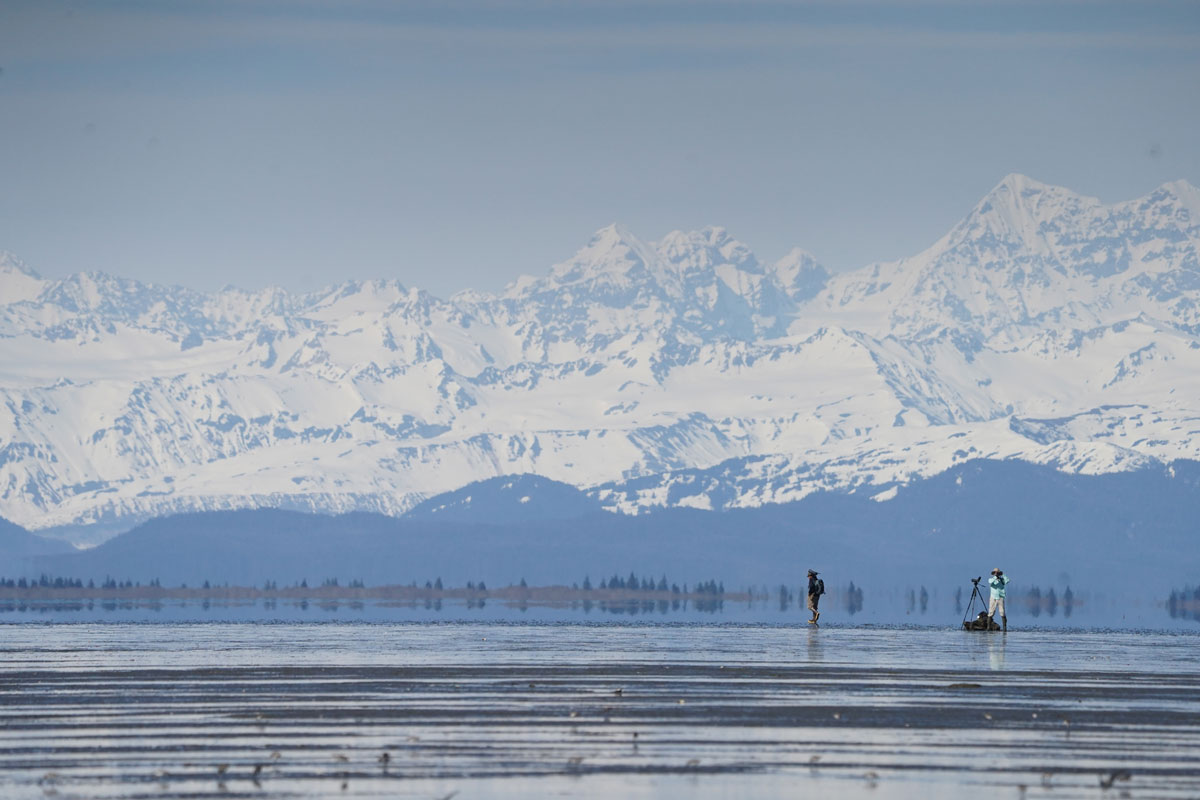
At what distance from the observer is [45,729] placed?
42.2 metres

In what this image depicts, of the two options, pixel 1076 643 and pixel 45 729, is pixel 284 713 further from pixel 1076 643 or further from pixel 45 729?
pixel 1076 643

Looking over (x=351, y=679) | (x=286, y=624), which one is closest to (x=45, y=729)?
(x=351, y=679)

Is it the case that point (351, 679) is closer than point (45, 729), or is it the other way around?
point (45, 729)

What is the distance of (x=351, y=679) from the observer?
55.0 m

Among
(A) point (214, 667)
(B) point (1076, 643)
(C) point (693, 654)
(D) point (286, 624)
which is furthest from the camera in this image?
(D) point (286, 624)

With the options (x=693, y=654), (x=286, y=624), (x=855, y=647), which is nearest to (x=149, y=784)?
(x=693, y=654)

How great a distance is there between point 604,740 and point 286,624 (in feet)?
226

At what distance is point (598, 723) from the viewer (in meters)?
42.8

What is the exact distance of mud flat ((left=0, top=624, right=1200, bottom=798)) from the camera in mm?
34531

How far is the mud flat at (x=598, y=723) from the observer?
34.5 meters

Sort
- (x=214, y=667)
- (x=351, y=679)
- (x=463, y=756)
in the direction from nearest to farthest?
(x=463, y=756) → (x=351, y=679) → (x=214, y=667)

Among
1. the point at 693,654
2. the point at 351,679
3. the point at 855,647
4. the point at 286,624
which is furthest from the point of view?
the point at 286,624

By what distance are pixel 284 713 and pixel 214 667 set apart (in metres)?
16.0

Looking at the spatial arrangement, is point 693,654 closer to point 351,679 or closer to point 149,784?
point 351,679
